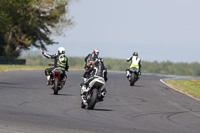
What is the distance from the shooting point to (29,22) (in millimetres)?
65062

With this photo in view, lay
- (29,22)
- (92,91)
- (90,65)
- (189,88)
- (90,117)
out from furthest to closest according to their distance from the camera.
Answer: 1. (29,22)
2. (189,88)
3. (90,65)
4. (92,91)
5. (90,117)

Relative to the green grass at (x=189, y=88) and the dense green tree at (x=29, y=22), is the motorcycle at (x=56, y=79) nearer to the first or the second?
the green grass at (x=189, y=88)

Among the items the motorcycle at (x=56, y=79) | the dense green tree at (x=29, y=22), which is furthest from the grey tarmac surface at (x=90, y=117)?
the dense green tree at (x=29, y=22)

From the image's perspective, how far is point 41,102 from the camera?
1625 cm

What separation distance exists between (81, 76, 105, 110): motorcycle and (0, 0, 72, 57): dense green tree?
4560 cm

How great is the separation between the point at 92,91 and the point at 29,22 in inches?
2037

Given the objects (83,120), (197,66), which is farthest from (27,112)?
(197,66)

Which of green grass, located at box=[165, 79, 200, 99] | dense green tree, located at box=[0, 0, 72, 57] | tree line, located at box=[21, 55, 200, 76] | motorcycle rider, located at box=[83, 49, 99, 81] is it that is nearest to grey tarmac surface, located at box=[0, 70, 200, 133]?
motorcycle rider, located at box=[83, 49, 99, 81]

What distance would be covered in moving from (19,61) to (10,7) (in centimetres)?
655

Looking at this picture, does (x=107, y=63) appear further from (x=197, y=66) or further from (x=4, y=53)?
(x=4, y=53)

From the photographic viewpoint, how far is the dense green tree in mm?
60844

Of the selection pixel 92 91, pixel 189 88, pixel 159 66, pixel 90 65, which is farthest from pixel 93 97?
pixel 159 66

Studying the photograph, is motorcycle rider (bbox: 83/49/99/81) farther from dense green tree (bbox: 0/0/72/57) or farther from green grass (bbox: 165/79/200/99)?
dense green tree (bbox: 0/0/72/57)

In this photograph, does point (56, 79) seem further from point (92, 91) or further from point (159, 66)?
point (159, 66)
